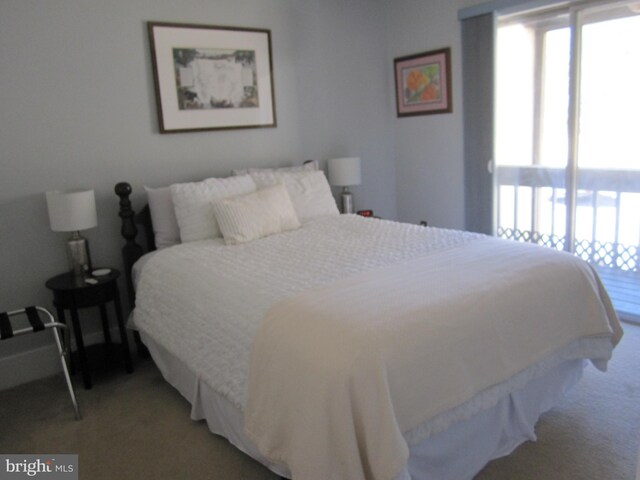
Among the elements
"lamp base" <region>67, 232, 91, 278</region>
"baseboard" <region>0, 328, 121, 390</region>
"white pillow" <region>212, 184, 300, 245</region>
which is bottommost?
"baseboard" <region>0, 328, 121, 390</region>

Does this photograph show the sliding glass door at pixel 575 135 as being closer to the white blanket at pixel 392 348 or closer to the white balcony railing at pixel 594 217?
the white balcony railing at pixel 594 217

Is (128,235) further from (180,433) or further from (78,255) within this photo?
(180,433)

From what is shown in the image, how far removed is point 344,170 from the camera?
3943mm

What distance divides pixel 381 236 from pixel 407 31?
2231 millimetres

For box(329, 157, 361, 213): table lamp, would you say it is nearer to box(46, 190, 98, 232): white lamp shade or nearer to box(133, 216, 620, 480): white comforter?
box(133, 216, 620, 480): white comforter

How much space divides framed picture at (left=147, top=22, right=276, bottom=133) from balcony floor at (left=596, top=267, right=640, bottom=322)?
272cm

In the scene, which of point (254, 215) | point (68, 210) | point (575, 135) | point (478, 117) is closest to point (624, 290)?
point (575, 135)

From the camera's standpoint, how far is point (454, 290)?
1.88m

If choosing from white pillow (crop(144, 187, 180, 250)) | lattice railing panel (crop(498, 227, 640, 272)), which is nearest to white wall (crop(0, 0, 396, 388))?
white pillow (crop(144, 187, 180, 250))

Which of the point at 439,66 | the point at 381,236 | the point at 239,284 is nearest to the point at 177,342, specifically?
the point at 239,284

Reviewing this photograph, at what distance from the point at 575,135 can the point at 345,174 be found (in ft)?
5.37

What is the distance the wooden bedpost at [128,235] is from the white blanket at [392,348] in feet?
5.29

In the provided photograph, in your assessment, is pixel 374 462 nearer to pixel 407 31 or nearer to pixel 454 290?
pixel 454 290

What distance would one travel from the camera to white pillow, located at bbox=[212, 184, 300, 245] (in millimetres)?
2922
